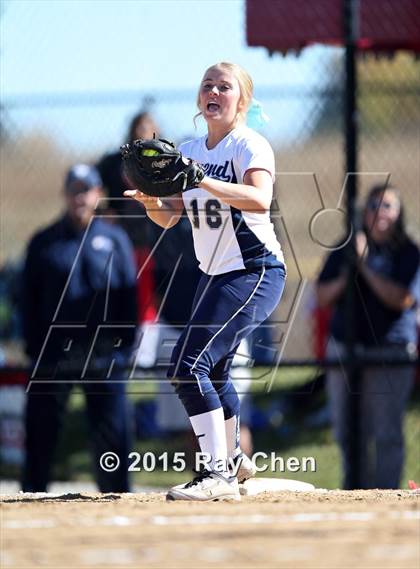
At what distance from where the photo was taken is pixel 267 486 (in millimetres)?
6477

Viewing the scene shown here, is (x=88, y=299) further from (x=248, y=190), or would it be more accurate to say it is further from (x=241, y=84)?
(x=248, y=190)

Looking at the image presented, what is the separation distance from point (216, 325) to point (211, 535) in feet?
3.89

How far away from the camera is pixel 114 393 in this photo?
25.1ft

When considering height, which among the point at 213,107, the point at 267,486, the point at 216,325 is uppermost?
the point at 213,107

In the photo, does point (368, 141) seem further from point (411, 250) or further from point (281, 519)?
point (281, 519)

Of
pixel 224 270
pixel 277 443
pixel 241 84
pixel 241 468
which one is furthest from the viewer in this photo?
pixel 277 443

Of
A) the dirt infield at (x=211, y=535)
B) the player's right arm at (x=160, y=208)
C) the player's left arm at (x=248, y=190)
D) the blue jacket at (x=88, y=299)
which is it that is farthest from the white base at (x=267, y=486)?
the blue jacket at (x=88, y=299)

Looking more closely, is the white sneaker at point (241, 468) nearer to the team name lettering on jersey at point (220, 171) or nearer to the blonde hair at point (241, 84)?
the team name lettering on jersey at point (220, 171)

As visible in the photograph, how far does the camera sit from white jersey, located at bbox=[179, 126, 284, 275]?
5738mm

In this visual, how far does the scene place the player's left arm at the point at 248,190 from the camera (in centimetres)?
549

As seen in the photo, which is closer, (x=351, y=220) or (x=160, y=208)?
(x=160, y=208)

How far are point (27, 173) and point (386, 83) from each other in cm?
227

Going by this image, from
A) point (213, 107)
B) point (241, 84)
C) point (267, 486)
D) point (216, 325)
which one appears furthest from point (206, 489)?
point (241, 84)

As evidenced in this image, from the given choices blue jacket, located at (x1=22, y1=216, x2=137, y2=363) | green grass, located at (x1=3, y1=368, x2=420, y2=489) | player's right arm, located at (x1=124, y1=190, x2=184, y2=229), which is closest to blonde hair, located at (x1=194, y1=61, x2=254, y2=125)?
player's right arm, located at (x1=124, y1=190, x2=184, y2=229)
